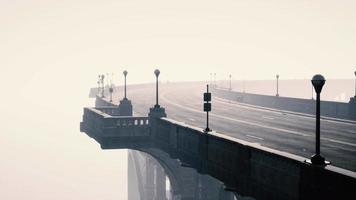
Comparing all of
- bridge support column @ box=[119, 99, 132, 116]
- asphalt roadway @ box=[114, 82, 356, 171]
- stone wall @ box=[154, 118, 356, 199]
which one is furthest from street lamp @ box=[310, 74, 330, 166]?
bridge support column @ box=[119, 99, 132, 116]

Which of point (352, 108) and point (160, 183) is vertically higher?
point (352, 108)

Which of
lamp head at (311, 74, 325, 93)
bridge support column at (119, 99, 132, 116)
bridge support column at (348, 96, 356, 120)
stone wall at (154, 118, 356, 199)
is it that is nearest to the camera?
stone wall at (154, 118, 356, 199)

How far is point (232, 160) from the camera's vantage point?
1981 centimetres

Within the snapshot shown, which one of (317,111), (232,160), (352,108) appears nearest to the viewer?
(317,111)

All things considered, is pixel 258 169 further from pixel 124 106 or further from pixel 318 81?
pixel 124 106

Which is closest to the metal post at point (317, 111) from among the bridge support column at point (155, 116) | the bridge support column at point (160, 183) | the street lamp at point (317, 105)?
the street lamp at point (317, 105)

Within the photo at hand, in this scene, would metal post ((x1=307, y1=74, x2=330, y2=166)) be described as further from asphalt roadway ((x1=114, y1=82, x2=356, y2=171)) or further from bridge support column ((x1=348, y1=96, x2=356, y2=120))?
bridge support column ((x1=348, y1=96, x2=356, y2=120))

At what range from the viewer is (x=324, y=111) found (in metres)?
55.0

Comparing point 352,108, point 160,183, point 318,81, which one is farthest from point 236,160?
point 160,183

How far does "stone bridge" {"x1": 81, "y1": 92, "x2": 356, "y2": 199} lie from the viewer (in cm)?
1370

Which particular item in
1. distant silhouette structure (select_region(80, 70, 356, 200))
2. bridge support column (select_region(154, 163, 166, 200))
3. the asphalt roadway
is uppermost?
distant silhouette structure (select_region(80, 70, 356, 200))

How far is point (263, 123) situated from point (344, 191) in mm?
31028

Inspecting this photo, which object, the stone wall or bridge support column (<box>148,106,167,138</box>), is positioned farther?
bridge support column (<box>148,106,167,138</box>)

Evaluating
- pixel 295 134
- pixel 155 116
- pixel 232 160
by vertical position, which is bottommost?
pixel 295 134
